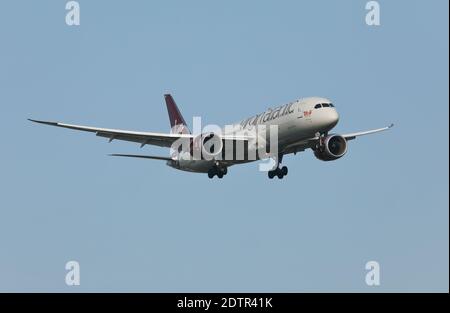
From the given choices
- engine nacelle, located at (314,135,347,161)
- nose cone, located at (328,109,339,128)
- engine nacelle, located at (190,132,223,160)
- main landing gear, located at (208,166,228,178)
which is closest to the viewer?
nose cone, located at (328,109,339,128)

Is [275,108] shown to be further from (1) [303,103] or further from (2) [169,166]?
(2) [169,166]

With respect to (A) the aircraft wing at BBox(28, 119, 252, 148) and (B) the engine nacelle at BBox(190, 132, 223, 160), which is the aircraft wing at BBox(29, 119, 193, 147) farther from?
(B) the engine nacelle at BBox(190, 132, 223, 160)

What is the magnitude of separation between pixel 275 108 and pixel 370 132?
35.5 feet

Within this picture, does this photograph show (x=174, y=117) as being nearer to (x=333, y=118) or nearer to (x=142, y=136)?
(x=142, y=136)

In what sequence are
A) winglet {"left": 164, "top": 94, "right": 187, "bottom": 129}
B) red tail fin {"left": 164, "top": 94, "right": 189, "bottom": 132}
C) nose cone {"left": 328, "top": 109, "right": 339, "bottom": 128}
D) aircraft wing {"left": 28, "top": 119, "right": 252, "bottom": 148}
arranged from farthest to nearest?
1. winglet {"left": 164, "top": 94, "right": 187, "bottom": 129}
2. red tail fin {"left": 164, "top": 94, "right": 189, "bottom": 132}
3. aircraft wing {"left": 28, "top": 119, "right": 252, "bottom": 148}
4. nose cone {"left": 328, "top": 109, "right": 339, "bottom": 128}

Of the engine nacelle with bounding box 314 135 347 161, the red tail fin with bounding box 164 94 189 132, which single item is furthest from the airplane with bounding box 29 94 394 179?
the red tail fin with bounding box 164 94 189 132

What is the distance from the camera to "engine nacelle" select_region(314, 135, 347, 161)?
6488cm

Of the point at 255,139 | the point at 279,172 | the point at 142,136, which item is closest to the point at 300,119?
the point at 255,139

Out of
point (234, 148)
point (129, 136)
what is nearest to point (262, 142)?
point (234, 148)

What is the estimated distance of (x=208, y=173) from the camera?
223 ft

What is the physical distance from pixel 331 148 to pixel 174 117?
1845cm

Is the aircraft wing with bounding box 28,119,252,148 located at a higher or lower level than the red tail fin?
lower

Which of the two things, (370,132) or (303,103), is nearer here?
(303,103)

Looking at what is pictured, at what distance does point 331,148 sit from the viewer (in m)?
65.0
